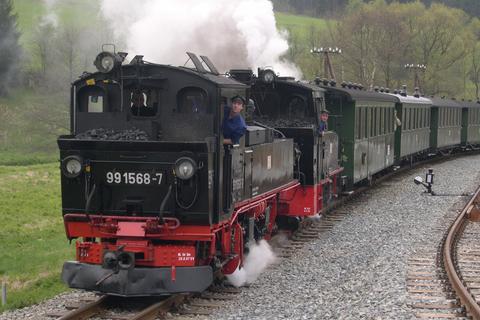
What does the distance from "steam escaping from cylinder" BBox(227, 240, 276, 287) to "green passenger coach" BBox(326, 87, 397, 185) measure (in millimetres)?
5604

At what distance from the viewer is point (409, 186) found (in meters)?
21.5

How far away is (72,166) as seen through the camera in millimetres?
8047

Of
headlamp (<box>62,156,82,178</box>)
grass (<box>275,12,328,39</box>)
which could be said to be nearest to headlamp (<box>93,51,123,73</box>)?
headlamp (<box>62,156,82,178</box>)

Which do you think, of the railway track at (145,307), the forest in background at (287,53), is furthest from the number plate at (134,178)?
the forest in background at (287,53)

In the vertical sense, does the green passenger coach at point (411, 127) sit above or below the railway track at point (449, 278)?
above

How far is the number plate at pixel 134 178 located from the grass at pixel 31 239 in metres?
2.33

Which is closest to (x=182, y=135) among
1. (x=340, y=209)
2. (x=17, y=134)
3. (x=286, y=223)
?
(x=286, y=223)

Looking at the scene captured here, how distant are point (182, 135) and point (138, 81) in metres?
0.81

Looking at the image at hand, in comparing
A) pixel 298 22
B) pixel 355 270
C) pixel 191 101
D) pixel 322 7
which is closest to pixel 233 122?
pixel 191 101

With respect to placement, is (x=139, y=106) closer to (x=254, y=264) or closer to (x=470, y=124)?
(x=254, y=264)

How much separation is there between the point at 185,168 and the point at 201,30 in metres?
12.6

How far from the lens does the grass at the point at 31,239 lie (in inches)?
423

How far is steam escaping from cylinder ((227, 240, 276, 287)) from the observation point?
31.5 ft

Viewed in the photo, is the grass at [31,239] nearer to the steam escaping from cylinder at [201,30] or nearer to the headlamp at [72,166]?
the headlamp at [72,166]
